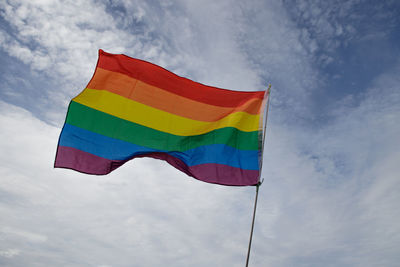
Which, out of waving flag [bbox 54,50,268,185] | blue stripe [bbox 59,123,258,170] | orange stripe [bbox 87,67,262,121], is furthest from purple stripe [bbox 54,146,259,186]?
orange stripe [bbox 87,67,262,121]

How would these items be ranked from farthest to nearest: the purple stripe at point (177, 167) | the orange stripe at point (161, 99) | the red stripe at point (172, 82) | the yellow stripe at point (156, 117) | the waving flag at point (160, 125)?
the red stripe at point (172, 82) < the orange stripe at point (161, 99) < the yellow stripe at point (156, 117) < the waving flag at point (160, 125) < the purple stripe at point (177, 167)

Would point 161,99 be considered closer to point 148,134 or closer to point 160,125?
point 160,125

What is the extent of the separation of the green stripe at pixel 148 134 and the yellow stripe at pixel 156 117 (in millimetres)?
189

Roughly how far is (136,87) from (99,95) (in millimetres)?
1481

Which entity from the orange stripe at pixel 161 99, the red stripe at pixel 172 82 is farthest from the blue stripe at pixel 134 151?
the red stripe at pixel 172 82

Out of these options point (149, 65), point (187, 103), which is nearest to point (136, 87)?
point (149, 65)

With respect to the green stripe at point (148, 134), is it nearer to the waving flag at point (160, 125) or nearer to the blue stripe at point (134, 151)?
the waving flag at point (160, 125)

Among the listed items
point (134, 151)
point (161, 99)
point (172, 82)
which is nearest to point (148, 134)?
point (134, 151)

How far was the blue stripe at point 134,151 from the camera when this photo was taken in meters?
11.7

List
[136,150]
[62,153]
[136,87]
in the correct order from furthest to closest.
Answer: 1. [136,87]
2. [136,150]
3. [62,153]

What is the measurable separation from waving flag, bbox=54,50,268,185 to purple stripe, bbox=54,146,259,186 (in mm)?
32

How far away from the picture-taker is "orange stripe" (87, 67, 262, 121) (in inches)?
502

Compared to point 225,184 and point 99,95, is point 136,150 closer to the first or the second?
point 99,95

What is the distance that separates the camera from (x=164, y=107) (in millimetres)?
13094
